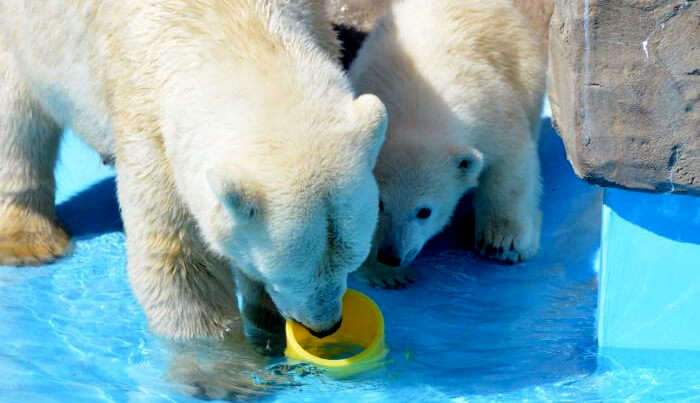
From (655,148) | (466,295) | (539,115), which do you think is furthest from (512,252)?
(655,148)

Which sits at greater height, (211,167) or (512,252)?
(211,167)

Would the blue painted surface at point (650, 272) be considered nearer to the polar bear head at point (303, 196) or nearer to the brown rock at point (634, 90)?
the brown rock at point (634, 90)

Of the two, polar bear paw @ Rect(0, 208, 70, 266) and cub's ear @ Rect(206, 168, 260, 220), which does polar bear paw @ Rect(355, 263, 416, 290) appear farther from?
cub's ear @ Rect(206, 168, 260, 220)

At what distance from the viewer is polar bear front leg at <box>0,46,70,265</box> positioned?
13.3ft

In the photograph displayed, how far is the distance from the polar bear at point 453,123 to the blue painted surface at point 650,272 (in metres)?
0.73

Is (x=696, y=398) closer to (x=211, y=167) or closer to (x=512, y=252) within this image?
(x=512, y=252)

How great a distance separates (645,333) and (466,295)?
2.61 feet

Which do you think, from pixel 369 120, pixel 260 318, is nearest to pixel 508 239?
pixel 260 318

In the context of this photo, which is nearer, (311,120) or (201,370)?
(311,120)

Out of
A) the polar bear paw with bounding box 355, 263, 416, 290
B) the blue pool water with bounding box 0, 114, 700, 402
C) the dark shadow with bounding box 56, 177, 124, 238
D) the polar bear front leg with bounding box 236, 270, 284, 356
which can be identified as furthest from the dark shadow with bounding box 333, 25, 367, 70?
the polar bear front leg with bounding box 236, 270, 284, 356

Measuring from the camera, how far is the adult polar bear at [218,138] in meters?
2.57

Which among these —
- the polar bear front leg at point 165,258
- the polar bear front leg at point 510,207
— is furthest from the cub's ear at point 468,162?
the polar bear front leg at point 165,258

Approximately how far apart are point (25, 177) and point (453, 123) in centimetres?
176

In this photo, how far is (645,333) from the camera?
3387 mm
